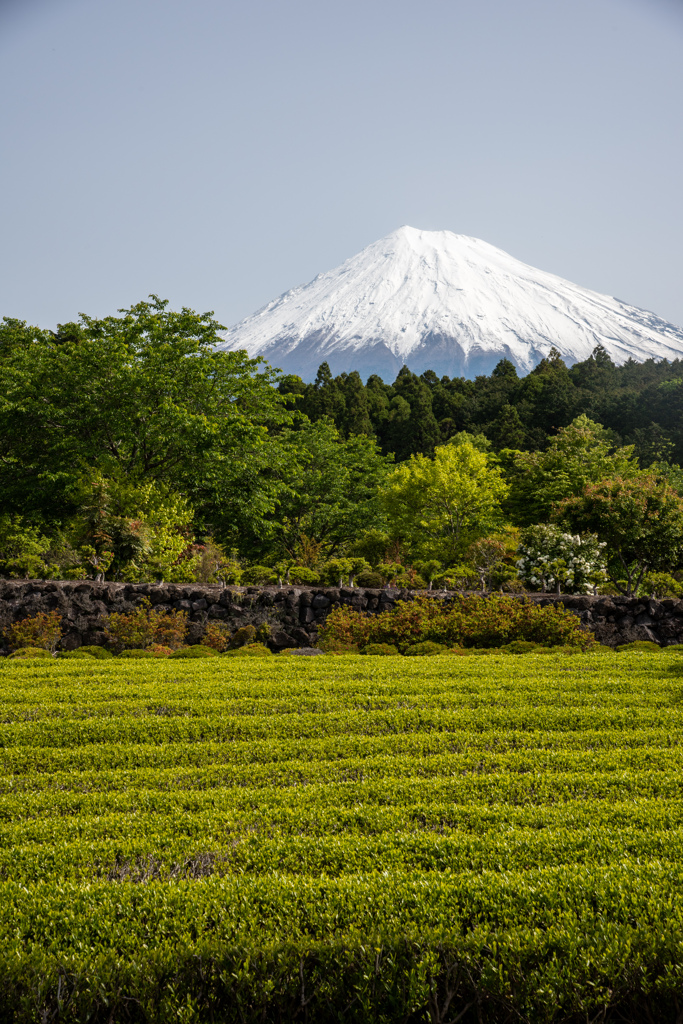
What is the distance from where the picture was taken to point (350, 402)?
180ft

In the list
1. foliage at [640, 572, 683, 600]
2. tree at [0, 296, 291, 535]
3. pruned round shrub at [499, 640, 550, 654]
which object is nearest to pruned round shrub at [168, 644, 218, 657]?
pruned round shrub at [499, 640, 550, 654]

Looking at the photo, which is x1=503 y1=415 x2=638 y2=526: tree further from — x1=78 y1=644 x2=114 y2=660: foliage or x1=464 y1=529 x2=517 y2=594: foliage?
x1=78 y1=644 x2=114 y2=660: foliage

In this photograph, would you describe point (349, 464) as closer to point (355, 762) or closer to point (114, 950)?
point (355, 762)

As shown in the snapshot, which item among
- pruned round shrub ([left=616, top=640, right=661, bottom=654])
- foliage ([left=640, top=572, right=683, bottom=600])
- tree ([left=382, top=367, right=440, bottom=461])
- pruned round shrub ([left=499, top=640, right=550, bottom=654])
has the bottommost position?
pruned round shrub ([left=499, top=640, right=550, bottom=654])

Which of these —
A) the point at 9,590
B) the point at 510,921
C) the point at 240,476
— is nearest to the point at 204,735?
the point at 510,921

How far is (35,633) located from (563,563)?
40.0 ft

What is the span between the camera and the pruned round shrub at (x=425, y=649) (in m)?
10.2

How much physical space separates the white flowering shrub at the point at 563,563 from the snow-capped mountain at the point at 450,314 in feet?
529

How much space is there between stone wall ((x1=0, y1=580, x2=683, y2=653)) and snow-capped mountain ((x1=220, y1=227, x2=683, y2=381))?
164090 mm

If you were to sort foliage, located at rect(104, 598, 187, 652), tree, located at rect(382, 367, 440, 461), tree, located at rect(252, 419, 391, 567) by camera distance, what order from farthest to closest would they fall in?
tree, located at rect(382, 367, 440, 461) < tree, located at rect(252, 419, 391, 567) < foliage, located at rect(104, 598, 187, 652)

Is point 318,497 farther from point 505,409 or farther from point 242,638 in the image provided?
point 505,409

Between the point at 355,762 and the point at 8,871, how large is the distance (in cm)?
265

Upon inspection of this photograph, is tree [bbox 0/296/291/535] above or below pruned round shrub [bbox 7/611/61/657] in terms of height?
above

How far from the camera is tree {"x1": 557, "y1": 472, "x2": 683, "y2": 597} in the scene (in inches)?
559
